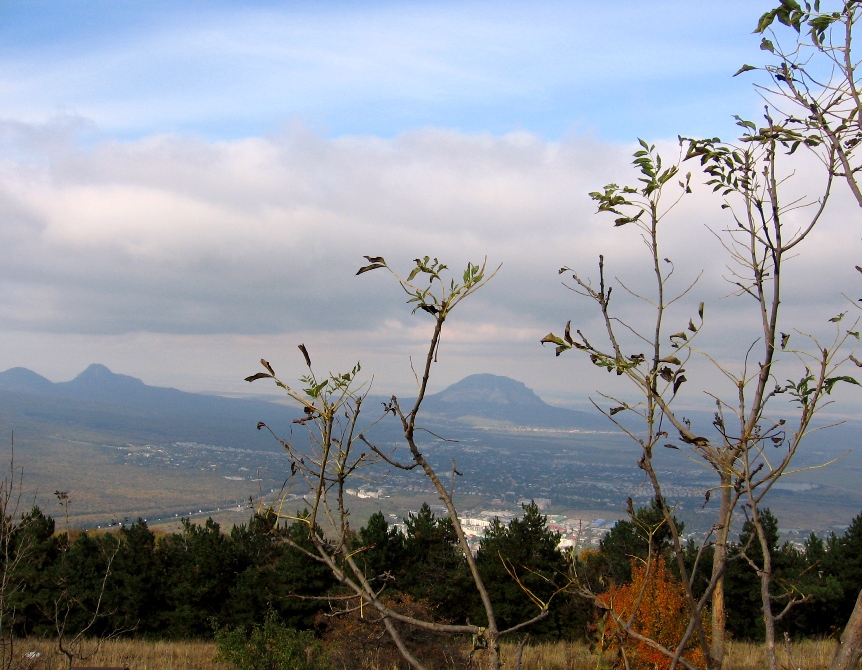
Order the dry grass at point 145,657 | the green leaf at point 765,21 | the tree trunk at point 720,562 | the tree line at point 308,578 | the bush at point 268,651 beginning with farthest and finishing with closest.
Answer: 1. the tree line at point 308,578
2. the dry grass at point 145,657
3. the bush at point 268,651
4. the green leaf at point 765,21
5. the tree trunk at point 720,562

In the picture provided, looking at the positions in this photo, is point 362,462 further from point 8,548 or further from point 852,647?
point 8,548

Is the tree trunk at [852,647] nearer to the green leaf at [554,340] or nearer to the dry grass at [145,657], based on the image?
the green leaf at [554,340]

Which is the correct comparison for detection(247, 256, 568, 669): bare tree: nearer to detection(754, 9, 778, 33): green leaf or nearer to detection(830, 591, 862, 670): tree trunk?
detection(830, 591, 862, 670): tree trunk

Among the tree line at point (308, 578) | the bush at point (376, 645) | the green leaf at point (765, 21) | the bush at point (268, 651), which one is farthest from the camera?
the tree line at point (308, 578)

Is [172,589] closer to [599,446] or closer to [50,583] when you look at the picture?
[50,583]

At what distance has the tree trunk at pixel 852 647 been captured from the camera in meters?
1.64

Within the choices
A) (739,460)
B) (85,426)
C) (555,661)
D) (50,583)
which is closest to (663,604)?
(555,661)

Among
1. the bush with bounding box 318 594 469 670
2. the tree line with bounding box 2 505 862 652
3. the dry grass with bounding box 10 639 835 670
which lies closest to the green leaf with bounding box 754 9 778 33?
the bush with bounding box 318 594 469 670

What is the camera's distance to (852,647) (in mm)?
1646

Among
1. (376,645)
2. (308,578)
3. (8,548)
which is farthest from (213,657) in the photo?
(8,548)

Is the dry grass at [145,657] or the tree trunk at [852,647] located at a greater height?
the tree trunk at [852,647]

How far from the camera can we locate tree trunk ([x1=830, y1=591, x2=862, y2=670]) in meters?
1.64

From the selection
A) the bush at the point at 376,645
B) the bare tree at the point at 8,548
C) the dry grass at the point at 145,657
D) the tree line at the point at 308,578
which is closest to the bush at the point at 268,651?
the bush at the point at 376,645

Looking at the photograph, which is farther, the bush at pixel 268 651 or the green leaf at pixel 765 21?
the bush at pixel 268 651
